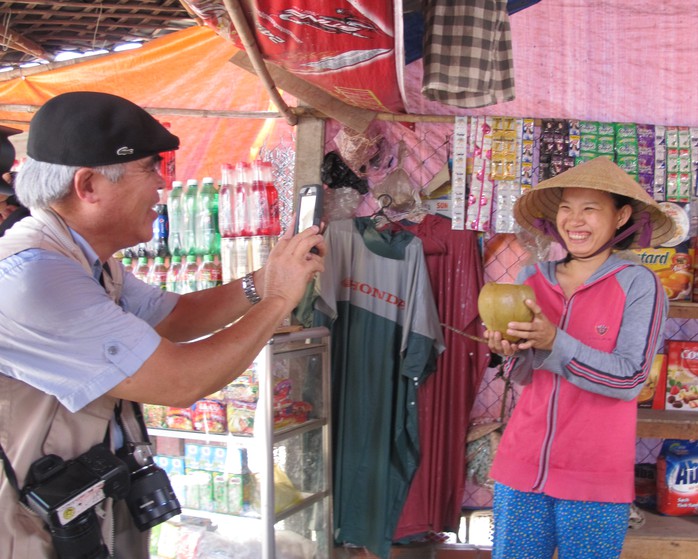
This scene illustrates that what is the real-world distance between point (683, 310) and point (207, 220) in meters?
2.34

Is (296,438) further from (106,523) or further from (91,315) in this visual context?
(91,315)

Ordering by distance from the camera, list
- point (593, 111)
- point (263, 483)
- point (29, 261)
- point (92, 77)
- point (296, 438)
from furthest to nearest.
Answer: point (92, 77)
point (593, 111)
point (296, 438)
point (263, 483)
point (29, 261)

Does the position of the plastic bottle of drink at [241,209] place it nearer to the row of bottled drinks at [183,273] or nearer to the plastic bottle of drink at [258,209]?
the plastic bottle of drink at [258,209]

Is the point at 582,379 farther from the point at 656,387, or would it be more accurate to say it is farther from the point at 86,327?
the point at 656,387

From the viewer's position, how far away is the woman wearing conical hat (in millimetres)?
1838

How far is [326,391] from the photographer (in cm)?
327

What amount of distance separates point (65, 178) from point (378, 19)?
116 cm

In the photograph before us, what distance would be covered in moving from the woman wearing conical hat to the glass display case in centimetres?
122

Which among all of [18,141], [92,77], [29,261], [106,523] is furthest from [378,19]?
[92,77]

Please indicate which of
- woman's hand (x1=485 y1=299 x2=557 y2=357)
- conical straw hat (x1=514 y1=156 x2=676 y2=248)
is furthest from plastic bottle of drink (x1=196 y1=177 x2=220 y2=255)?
woman's hand (x1=485 y1=299 x2=557 y2=357)

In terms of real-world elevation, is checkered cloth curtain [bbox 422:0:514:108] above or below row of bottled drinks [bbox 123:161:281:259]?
above

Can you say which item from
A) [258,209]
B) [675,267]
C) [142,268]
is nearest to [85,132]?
[258,209]

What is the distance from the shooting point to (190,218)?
357 centimetres

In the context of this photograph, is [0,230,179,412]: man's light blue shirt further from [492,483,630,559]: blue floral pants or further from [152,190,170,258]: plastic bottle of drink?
[152,190,170,258]: plastic bottle of drink
